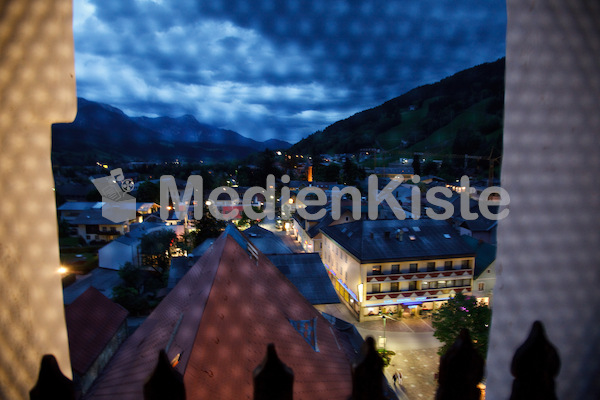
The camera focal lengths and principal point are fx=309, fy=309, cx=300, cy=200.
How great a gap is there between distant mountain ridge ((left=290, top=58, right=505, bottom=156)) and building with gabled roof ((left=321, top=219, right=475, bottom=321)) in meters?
49.9

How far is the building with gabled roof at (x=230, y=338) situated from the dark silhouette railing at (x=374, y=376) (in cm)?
314

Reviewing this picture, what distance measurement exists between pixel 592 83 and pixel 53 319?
1489 mm

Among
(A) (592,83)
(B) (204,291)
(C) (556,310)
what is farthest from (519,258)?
(B) (204,291)

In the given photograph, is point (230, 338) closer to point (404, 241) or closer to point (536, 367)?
point (536, 367)

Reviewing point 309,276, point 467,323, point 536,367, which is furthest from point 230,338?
point 309,276

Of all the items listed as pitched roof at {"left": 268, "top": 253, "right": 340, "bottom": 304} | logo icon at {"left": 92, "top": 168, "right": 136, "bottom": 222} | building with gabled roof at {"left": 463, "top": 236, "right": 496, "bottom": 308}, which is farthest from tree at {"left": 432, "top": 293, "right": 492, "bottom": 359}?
logo icon at {"left": 92, "top": 168, "right": 136, "bottom": 222}

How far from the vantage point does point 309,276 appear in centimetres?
1155

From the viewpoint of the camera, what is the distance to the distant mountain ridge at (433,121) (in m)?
69.6

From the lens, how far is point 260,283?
563 centimetres

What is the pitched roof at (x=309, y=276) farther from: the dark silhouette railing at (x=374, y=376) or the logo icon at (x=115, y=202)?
the logo icon at (x=115, y=202)

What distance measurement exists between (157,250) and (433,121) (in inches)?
3480

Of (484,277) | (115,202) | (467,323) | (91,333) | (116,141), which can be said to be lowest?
(484,277)

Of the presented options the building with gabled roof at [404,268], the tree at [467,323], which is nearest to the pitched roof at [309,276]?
the building with gabled roof at [404,268]

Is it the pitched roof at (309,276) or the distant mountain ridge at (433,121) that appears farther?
the distant mountain ridge at (433,121)
